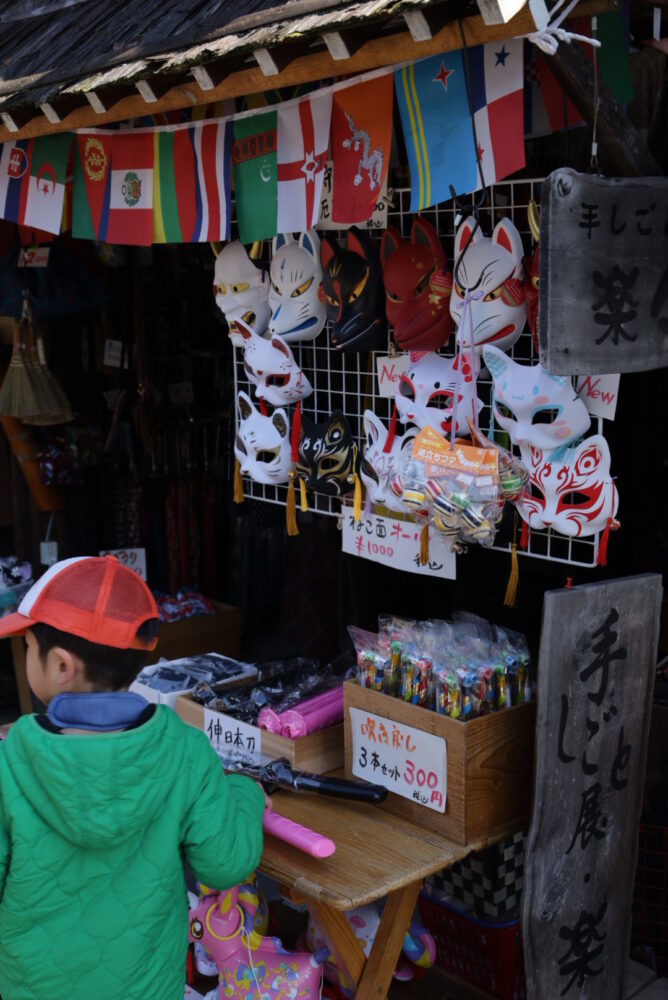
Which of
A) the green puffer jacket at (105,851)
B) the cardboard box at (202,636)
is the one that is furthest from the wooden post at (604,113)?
the cardboard box at (202,636)

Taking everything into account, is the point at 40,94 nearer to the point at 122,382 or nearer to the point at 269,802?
the point at 269,802

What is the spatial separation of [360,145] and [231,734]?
1.71 m

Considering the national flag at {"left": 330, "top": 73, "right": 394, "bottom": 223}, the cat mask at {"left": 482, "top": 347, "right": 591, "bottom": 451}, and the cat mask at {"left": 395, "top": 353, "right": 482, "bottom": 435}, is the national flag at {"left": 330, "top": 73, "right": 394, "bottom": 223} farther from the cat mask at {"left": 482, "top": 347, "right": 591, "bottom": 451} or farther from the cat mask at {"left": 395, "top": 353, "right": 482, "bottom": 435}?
the cat mask at {"left": 482, "top": 347, "right": 591, "bottom": 451}

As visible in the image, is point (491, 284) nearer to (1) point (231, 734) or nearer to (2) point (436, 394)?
(2) point (436, 394)

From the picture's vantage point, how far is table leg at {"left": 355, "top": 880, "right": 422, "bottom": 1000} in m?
2.69

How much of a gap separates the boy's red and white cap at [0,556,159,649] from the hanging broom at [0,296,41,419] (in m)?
3.04

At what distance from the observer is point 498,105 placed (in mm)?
2566

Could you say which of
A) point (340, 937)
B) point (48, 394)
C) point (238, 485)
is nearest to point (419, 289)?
point (238, 485)

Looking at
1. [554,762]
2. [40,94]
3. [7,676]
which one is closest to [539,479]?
[554,762]

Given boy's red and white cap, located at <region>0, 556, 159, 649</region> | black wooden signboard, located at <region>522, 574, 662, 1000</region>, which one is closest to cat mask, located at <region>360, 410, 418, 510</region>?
black wooden signboard, located at <region>522, 574, 662, 1000</region>

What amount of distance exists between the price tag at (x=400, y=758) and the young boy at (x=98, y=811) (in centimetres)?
55

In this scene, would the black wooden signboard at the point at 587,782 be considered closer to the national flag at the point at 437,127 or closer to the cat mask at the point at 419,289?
the cat mask at the point at 419,289

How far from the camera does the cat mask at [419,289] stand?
9.92 feet

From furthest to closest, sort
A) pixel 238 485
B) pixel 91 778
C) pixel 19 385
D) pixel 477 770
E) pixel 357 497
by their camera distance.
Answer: pixel 19 385 < pixel 238 485 < pixel 357 497 < pixel 477 770 < pixel 91 778
